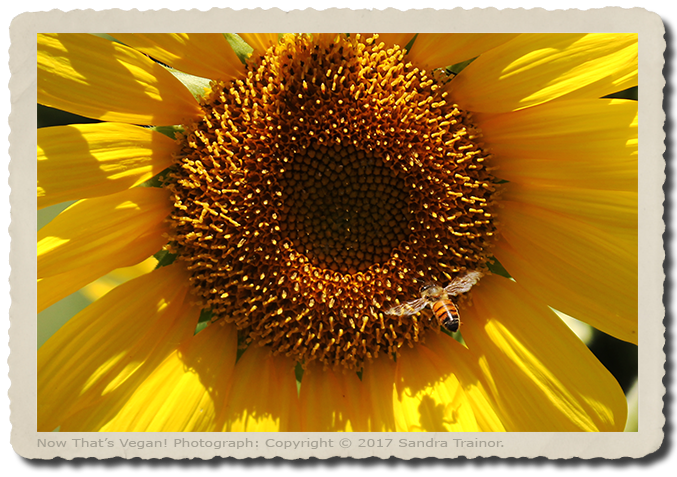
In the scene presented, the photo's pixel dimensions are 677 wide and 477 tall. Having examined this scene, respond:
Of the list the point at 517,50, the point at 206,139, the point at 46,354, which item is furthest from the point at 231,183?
the point at 517,50

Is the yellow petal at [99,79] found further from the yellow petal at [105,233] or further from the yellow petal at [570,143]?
the yellow petal at [570,143]

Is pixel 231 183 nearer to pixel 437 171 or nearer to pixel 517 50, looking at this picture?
pixel 437 171

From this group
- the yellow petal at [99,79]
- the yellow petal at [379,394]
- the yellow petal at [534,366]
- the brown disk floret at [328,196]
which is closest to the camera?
the yellow petal at [99,79]

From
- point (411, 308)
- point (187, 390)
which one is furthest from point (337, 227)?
point (187, 390)

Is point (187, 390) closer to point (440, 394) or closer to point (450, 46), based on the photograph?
point (440, 394)

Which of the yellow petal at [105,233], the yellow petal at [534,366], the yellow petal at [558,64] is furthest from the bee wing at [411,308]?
the yellow petal at [105,233]

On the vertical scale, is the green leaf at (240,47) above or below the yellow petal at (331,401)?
above
